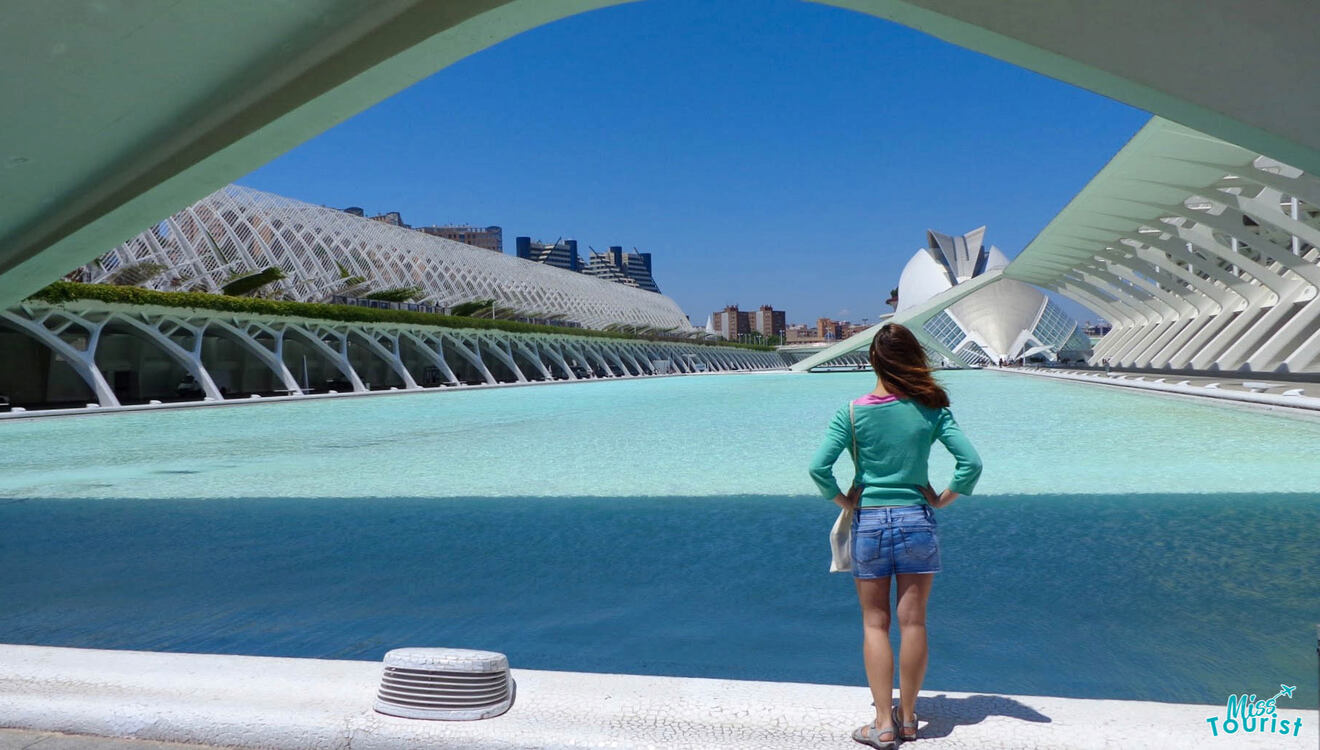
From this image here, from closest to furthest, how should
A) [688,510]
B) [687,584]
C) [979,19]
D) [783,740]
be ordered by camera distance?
1. [783,740]
2. [979,19]
3. [687,584]
4. [688,510]

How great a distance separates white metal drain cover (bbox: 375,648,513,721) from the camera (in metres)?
2.05

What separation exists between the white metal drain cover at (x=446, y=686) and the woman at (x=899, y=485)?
885mm

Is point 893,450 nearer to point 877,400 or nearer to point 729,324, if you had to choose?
point 877,400

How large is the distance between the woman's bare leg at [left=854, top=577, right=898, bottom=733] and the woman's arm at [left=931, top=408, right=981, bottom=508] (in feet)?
0.85

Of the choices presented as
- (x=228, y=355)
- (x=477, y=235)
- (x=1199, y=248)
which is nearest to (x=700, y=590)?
(x=1199, y=248)

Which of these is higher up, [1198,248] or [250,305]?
[1198,248]

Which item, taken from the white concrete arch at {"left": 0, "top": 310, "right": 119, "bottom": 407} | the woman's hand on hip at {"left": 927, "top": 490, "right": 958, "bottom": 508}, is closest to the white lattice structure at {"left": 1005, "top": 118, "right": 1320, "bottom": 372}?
the woman's hand on hip at {"left": 927, "top": 490, "right": 958, "bottom": 508}

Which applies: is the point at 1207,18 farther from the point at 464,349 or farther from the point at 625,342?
the point at 625,342

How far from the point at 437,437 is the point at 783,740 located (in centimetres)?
1117

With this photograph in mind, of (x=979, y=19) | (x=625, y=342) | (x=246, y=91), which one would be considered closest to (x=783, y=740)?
(x=979, y=19)

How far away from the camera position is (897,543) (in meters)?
1.97

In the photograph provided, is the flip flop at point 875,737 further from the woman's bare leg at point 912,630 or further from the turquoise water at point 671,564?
the turquoise water at point 671,564

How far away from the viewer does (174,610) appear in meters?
3.62

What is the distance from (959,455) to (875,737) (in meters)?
0.65
